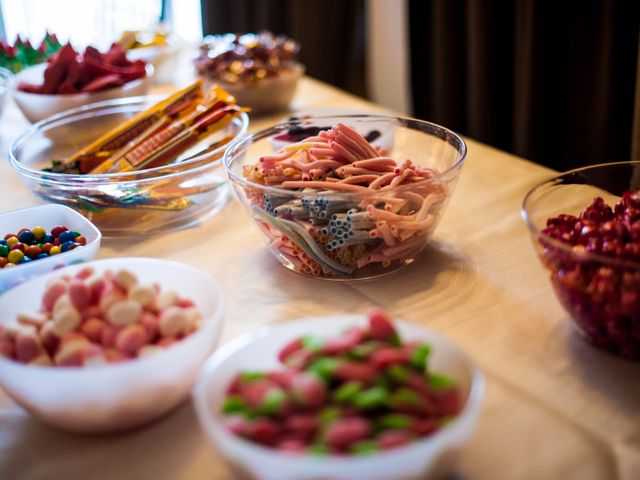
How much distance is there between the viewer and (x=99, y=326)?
0.68 meters

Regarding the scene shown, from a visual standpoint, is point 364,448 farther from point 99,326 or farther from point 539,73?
point 539,73

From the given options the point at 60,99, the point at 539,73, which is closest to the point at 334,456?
the point at 60,99

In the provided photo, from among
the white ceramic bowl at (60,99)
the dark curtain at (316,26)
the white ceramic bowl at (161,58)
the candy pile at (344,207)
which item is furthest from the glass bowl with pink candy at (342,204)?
the dark curtain at (316,26)

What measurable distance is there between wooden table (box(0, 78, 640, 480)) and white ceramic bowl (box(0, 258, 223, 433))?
3 cm

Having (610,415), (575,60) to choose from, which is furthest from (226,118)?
(575,60)

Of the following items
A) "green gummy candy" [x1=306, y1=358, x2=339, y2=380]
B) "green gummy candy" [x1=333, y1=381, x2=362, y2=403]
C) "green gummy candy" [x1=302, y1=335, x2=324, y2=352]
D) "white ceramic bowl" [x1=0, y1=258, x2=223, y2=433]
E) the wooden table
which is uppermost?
"green gummy candy" [x1=306, y1=358, x2=339, y2=380]

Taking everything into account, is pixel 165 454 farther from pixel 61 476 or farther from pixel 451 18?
pixel 451 18

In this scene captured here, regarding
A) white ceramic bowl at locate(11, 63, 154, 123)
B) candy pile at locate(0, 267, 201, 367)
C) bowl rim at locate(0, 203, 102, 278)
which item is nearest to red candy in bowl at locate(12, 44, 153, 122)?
white ceramic bowl at locate(11, 63, 154, 123)

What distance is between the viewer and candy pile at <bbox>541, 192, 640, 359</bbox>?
72 centimetres

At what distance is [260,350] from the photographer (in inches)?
26.9

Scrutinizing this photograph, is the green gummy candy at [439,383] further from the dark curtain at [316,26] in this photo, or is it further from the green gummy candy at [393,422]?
the dark curtain at [316,26]

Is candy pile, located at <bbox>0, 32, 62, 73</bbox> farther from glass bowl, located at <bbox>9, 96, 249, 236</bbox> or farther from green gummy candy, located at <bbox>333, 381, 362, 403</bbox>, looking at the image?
green gummy candy, located at <bbox>333, 381, 362, 403</bbox>

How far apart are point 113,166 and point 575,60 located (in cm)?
118

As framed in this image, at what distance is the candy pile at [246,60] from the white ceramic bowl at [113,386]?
3.21ft
